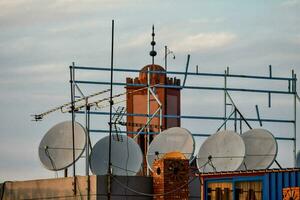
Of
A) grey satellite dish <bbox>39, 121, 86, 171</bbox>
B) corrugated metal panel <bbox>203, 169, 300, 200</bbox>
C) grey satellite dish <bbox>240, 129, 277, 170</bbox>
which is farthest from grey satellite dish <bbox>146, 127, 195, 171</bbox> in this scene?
corrugated metal panel <bbox>203, 169, 300, 200</bbox>

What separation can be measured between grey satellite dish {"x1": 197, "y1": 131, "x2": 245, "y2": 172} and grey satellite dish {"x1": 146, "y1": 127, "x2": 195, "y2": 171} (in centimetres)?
71

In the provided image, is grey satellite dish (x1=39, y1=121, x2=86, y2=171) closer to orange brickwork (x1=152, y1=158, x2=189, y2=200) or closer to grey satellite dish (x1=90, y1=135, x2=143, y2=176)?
grey satellite dish (x1=90, y1=135, x2=143, y2=176)

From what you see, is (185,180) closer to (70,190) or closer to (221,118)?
(70,190)

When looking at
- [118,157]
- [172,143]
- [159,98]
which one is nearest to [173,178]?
[118,157]

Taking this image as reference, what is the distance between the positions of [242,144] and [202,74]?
8841 mm

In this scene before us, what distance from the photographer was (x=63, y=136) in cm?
3397

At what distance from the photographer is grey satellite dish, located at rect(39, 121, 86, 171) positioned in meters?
33.2

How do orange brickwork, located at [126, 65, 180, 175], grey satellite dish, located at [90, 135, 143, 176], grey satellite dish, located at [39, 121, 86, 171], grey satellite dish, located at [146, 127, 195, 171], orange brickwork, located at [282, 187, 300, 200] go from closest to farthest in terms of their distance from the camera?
orange brickwork, located at [282, 187, 300, 200], grey satellite dish, located at [90, 135, 143, 176], grey satellite dish, located at [39, 121, 86, 171], grey satellite dish, located at [146, 127, 195, 171], orange brickwork, located at [126, 65, 180, 175]

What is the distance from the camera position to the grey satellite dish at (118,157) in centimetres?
3294

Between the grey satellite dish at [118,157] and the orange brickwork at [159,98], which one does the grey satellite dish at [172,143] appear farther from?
the orange brickwork at [159,98]

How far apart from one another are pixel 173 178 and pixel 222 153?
368 centimetres

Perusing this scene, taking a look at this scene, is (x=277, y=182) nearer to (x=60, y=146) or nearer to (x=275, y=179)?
(x=275, y=179)

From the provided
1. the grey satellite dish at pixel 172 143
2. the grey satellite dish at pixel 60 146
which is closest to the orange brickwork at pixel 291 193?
the grey satellite dish at pixel 172 143

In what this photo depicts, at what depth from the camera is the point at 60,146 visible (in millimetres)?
33781
